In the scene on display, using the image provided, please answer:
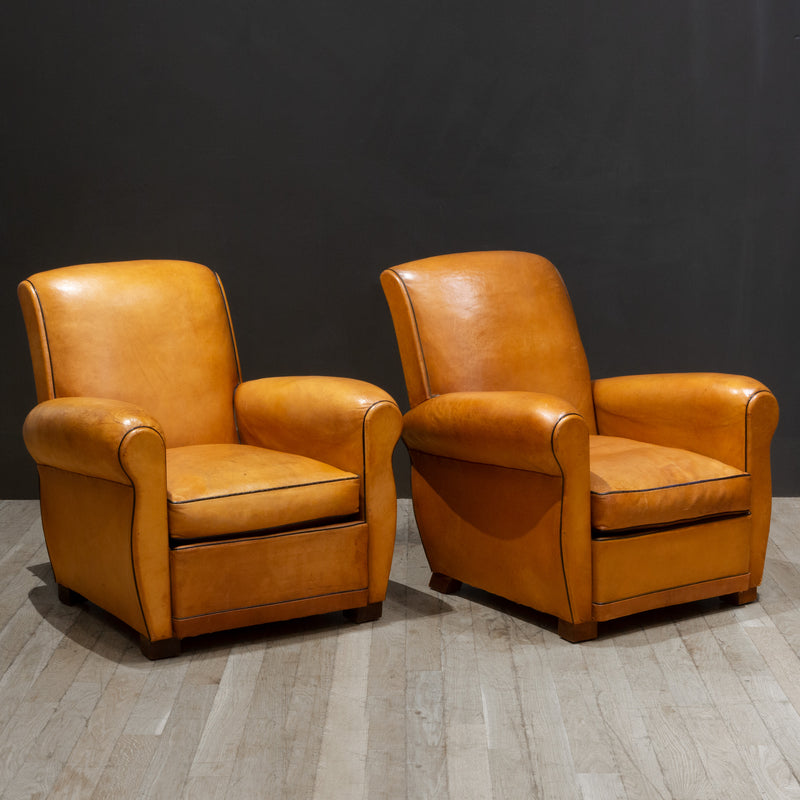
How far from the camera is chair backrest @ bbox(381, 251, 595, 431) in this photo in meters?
→ 2.98

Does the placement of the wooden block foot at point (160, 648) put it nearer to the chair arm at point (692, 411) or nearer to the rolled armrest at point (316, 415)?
the rolled armrest at point (316, 415)

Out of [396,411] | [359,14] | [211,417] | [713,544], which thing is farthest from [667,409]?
[359,14]

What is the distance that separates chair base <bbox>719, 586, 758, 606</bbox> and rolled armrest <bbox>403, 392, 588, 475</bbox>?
0.75 m

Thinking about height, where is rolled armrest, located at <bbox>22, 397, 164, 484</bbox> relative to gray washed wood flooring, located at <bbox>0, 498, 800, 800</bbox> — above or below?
above

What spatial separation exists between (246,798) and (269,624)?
3.11 ft

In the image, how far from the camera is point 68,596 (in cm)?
291

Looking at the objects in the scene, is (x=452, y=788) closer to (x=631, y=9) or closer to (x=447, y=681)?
(x=447, y=681)

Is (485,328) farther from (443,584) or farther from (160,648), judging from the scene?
(160,648)

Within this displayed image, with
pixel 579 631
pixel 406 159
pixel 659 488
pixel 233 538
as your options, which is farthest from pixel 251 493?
pixel 406 159

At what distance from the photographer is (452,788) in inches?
73.0

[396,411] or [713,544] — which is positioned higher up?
[396,411]

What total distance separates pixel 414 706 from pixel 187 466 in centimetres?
88

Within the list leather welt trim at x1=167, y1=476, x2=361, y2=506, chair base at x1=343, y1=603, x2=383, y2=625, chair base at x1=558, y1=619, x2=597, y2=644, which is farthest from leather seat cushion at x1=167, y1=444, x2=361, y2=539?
chair base at x1=558, y1=619, x2=597, y2=644

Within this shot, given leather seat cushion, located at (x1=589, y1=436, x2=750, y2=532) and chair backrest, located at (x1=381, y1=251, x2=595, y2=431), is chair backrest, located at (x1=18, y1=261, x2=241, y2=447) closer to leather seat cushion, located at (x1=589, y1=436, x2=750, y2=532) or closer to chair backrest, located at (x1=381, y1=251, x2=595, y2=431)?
chair backrest, located at (x1=381, y1=251, x2=595, y2=431)
